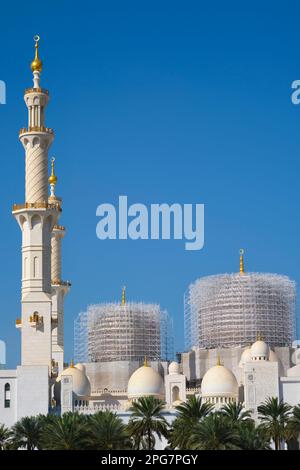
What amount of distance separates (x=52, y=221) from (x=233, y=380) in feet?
59.9

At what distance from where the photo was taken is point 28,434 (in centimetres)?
7656

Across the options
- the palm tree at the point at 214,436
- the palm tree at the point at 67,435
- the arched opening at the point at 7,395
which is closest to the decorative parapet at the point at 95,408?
the arched opening at the point at 7,395

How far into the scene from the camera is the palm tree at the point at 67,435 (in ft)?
227

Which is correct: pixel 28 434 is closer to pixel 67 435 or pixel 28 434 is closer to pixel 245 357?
pixel 67 435

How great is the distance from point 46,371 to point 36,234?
10.7 metres

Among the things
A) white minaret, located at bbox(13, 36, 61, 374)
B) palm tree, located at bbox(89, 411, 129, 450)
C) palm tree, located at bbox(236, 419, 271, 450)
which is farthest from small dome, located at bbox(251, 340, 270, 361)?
palm tree, located at bbox(89, 411, 129, 450)

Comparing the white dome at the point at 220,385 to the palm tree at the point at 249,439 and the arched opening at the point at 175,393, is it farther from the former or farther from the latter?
the palm tree at the point at 249,439

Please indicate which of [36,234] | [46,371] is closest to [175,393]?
[46,371]

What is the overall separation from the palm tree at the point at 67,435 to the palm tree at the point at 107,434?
48cm

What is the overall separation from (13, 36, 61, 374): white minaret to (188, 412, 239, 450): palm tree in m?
23.2

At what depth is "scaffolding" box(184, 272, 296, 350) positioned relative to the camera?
11381 centimetres

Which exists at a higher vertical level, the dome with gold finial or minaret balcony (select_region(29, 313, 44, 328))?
minaret balcony (select_region(29, 313, 44, 328))

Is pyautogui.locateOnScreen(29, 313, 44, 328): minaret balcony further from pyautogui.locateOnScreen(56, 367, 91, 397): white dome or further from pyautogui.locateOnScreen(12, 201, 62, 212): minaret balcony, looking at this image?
pyautogui.locateOnScreen(12, 201, 62, 212): minaret balcony
